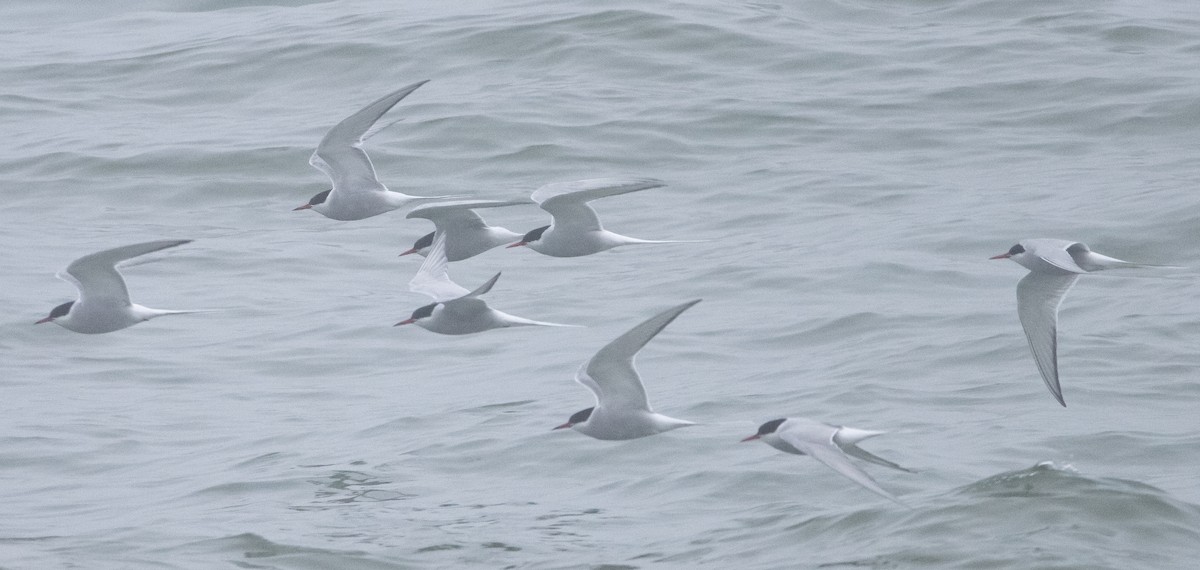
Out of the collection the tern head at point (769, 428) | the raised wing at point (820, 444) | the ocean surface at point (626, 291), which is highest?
the raised wing at point (820, 444)

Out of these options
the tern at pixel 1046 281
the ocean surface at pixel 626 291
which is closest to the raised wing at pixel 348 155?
the ocean surface at pixel 626 291

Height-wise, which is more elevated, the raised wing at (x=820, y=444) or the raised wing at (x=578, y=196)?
the raised wing at (x=578, y=196)

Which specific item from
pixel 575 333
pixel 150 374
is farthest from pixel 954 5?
pixel 150 374

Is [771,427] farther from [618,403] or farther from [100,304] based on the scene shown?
[100,304]

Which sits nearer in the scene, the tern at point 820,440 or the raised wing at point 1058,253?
the tern at point 820,440

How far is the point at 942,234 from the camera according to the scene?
1611 centimetres

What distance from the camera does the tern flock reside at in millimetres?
9031

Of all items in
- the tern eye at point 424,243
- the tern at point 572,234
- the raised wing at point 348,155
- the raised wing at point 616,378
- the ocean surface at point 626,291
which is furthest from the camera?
the tern eye at point 424,243

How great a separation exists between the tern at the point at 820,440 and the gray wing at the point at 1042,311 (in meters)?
1.21

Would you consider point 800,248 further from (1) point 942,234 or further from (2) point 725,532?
(2) point 725,532

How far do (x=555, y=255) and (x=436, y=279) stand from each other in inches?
37.2

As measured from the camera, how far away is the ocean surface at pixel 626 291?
34.4 feet

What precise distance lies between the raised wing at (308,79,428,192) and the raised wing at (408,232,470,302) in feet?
1.93

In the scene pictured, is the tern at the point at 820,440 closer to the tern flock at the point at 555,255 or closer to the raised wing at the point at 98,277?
the tern flock at the point at 555,255
